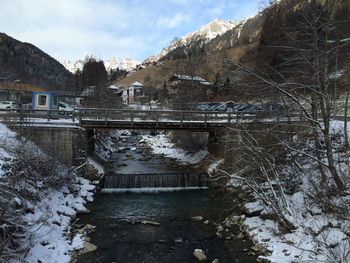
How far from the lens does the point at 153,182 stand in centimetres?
2334

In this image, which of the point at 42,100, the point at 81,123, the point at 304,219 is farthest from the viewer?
the point at 42,100

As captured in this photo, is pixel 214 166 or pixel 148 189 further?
pixel 214 166

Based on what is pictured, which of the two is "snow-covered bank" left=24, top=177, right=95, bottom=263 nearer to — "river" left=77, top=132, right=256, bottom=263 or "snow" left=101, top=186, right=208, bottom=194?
"river" left=77, top=132, right=256, bottom=263

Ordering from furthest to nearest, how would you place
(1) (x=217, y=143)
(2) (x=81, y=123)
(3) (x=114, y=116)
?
(1) (x=217, y=143), (3) (x=114, y=116), (2) (x=81, y=123)

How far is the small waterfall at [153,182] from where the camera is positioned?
2305 centimetres

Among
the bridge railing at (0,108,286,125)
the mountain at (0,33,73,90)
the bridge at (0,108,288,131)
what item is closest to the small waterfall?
the bridge at (0,108,288,131)

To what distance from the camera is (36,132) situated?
22.6 m

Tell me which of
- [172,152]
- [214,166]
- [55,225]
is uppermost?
[214,166]

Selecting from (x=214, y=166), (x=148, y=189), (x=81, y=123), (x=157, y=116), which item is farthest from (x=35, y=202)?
(x=214, y=166)

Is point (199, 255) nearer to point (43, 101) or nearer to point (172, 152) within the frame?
point (43, 101)

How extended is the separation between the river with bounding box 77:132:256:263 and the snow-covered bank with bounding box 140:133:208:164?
8.31m

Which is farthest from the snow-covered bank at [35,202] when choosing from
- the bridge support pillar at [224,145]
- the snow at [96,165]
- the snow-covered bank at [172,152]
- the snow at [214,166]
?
the snow-covered bank at [172,152]

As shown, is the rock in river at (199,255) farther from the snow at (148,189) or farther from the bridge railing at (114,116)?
the bridge railing at (114,116)

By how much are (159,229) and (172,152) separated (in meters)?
20.7
